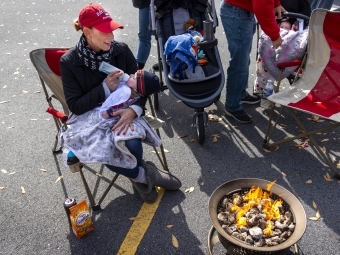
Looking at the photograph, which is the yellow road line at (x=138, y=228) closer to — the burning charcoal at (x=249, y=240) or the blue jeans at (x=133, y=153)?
the blue jeans at (x=133, y=153)

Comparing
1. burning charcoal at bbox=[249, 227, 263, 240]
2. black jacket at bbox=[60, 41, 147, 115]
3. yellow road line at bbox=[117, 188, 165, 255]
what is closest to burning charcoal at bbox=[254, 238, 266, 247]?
burning charcoal at bbox=[249, 227, 263, 240]

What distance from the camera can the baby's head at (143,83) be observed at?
9.68 ft

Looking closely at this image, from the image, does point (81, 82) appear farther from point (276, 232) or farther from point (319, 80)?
point (319, 80)

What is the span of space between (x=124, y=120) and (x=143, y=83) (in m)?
0.34

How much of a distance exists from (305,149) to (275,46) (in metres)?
1.15

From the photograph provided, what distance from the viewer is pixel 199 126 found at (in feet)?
12.6

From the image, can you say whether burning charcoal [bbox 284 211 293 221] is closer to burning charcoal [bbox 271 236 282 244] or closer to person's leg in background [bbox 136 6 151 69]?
burning charcoal [bbox 271 236 282 244]

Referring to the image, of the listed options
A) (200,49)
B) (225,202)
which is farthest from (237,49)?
(225,202)

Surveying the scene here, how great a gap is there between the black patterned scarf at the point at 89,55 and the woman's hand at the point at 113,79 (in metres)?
0.14

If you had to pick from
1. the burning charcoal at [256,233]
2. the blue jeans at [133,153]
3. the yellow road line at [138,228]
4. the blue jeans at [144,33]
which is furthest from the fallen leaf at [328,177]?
the blue jeans at [144,33]

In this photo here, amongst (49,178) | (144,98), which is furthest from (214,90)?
(49,178)

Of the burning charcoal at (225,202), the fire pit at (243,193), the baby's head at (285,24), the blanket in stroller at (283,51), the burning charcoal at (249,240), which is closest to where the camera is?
the fire pit at (243,193)

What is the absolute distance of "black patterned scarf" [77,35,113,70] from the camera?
2.83 meters

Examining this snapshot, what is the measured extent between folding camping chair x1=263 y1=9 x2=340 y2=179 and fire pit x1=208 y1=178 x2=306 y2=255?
1115 mm
